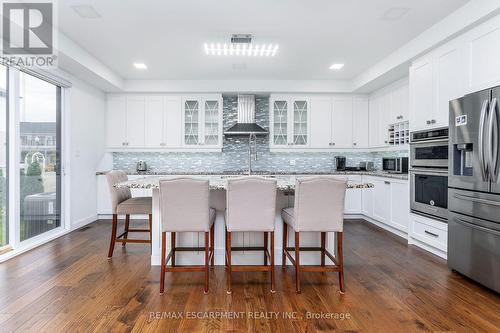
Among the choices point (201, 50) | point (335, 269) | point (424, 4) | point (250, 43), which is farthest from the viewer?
point (201, 50)

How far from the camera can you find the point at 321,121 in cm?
554

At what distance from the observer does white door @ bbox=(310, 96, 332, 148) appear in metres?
5.53

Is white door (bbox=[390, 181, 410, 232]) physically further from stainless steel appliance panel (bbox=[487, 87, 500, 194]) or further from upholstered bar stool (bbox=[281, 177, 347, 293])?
upholstered bar stool (bbox=[281, 177, 347, 293])

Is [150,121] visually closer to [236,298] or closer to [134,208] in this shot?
[134,208]

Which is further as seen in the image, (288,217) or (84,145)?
(84,145)

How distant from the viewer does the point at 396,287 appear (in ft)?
8.18

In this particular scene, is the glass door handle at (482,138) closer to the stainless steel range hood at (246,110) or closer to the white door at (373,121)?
the white door at (373,121)

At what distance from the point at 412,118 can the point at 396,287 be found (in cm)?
227

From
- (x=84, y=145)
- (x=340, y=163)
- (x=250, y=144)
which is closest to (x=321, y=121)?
(x=340, y=163)

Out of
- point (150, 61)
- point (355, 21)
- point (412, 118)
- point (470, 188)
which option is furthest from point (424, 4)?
point (150, 61)

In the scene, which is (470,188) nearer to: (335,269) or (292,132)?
(335,269)

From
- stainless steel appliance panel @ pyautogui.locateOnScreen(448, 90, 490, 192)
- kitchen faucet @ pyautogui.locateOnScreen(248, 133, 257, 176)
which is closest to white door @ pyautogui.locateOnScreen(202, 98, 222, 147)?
kitchen faucet @ pyautogui.locateOnScreen(248, 133, 257, 176)

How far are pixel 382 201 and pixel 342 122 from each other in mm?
1769

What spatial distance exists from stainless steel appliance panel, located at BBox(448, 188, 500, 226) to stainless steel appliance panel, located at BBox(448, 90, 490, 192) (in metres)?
0.06
